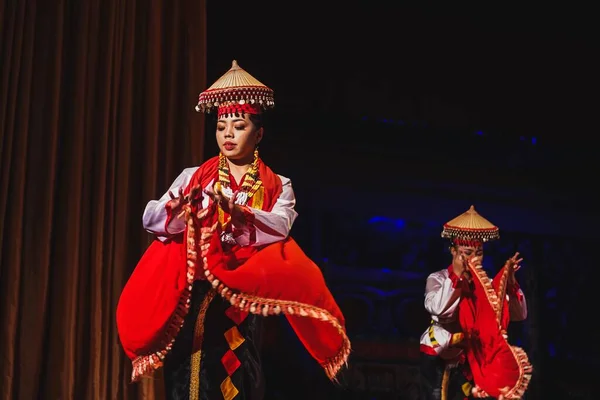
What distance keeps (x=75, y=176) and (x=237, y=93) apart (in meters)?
1.05

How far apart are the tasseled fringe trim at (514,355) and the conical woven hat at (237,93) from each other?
139 centimetres

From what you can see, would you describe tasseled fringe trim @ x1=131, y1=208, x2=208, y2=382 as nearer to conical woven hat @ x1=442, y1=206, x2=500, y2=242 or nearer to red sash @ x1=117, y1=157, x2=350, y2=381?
red sash @ x1=117, y1=157, x2=350, y2=381

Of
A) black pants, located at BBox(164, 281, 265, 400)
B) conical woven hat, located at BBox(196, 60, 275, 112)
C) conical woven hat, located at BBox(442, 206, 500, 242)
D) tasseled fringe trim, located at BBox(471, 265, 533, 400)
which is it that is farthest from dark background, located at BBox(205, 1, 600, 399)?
black pants, located at BBox(164, 281, 265, 400)

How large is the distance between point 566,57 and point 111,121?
8.73 feet

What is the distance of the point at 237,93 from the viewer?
278cm

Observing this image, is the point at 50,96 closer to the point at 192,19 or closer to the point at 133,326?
the point at 192,19

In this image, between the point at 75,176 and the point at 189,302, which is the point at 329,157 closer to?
the point at 75,176

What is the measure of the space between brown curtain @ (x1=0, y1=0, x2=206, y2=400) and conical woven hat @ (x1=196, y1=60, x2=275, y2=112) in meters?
0.95

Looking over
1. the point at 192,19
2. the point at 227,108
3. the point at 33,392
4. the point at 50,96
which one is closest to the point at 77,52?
the point at 50,96

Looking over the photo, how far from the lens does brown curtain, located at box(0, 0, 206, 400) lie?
3.39 metres

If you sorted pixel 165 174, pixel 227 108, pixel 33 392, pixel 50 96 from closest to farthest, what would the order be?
pixel 227 108 < pixel 33 392 < pixel 50 96 < pixel 165 174

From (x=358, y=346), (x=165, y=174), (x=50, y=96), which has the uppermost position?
(x=50, y=96)

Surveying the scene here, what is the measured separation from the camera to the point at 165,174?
3.83m

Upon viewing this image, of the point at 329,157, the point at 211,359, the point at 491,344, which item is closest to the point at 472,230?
the point at 491,344
